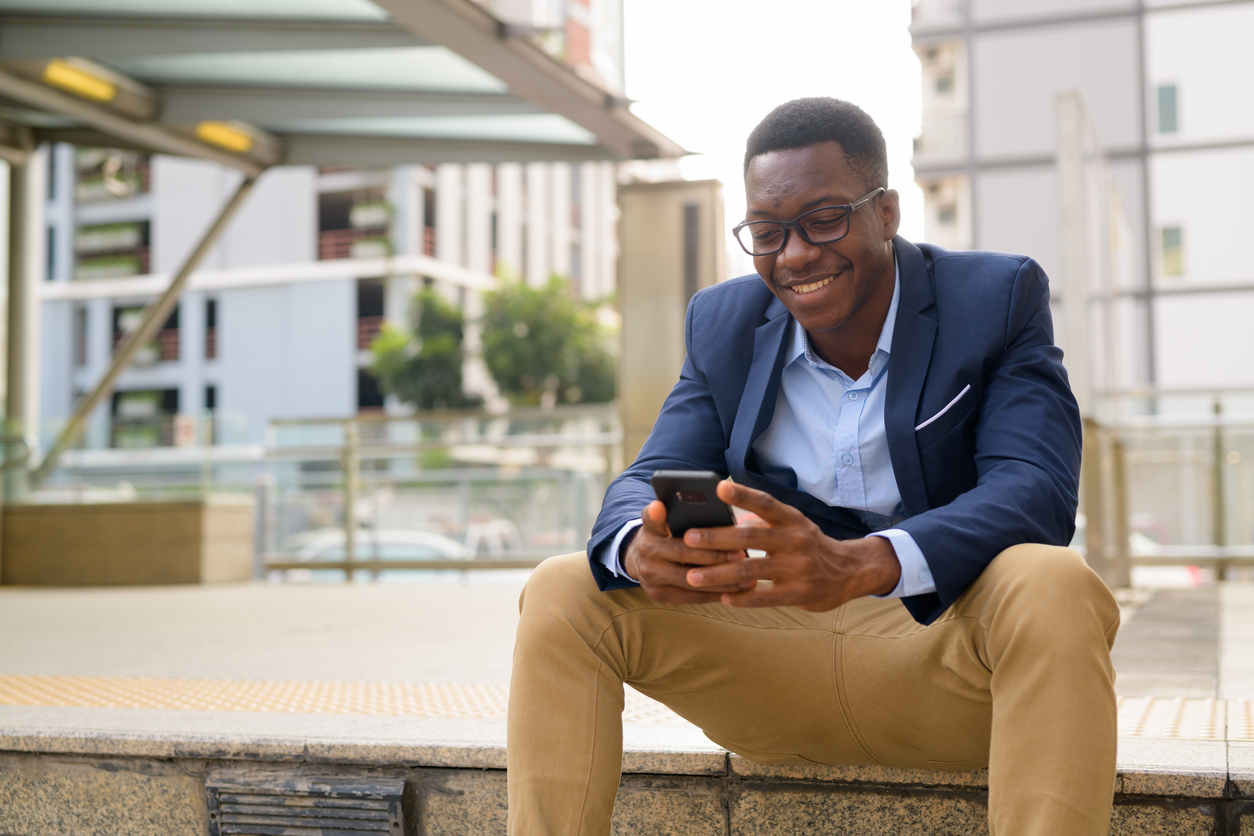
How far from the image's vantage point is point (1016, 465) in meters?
1.92

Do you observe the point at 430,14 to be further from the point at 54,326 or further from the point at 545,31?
the point at 54,326

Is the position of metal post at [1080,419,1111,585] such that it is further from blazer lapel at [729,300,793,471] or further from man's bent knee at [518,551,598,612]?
man's bent knee at [518,551,598,612]

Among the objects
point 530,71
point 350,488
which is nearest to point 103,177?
point 350,488

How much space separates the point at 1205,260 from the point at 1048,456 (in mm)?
22142

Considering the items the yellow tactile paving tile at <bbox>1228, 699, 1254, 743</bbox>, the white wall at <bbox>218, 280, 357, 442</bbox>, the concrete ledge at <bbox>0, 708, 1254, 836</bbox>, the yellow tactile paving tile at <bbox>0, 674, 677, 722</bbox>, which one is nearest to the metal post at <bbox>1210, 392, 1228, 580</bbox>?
the yellow tactile paving tile at <bbox>1228, 699, 1254, 743</bbox>

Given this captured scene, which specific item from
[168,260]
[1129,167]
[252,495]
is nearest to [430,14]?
[252,495]

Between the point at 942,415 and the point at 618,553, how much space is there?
1.95 ft

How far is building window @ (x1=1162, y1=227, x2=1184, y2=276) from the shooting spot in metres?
21.8

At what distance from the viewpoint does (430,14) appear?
6.07 meters

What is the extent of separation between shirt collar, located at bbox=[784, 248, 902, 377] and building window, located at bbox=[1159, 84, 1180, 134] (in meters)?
22.0

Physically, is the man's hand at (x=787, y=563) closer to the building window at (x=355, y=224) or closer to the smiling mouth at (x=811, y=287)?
the smiling mouth at (x=811, y=287)

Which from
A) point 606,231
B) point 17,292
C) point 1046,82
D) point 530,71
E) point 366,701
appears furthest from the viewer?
point 606,231

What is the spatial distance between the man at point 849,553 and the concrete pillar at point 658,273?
11.7 feet

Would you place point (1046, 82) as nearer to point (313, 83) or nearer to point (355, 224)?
point (313, 83)
